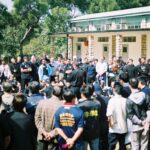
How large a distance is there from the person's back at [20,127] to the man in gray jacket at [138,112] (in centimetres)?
248

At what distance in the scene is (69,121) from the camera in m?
7.03

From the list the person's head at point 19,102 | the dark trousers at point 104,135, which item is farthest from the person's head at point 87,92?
the person's head at point 19,102

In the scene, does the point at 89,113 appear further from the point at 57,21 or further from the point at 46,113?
the point at 57,21

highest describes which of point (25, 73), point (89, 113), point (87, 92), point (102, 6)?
point (102, 6)

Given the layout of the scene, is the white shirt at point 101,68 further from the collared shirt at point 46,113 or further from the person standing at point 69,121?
the person standing at point 69,121

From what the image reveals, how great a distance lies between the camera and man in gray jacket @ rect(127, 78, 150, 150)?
851 centimetres

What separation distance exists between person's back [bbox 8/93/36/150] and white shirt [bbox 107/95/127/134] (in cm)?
218

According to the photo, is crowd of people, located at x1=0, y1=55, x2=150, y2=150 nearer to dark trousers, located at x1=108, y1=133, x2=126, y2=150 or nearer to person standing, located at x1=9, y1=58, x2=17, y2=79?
dark trousers, located at x1=108, y1=133, x2=126, y2=150

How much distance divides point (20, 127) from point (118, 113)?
2.53 meters

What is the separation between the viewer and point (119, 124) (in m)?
8.52

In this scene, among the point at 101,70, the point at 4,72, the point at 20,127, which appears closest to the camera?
the point at 20,127

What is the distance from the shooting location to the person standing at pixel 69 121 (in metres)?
7.01

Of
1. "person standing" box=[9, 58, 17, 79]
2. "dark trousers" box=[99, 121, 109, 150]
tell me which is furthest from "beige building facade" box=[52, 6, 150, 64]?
"dark trousers" box=[99, 121, 109, 150]

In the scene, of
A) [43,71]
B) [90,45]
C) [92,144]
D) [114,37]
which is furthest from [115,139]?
[90,45]
